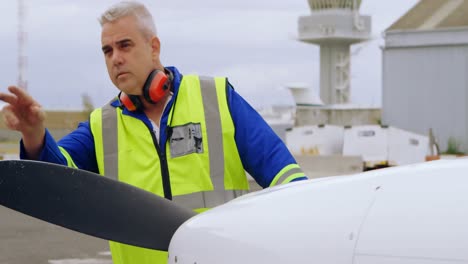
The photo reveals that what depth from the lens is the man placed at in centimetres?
328

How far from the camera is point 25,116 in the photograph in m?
3.07

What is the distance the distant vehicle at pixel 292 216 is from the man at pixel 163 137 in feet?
0.82

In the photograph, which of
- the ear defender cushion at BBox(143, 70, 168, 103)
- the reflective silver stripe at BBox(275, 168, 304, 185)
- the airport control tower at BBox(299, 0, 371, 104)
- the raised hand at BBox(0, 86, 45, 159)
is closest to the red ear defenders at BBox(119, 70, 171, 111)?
the ear defender cushion at BBox(143, 70, 168, 103)

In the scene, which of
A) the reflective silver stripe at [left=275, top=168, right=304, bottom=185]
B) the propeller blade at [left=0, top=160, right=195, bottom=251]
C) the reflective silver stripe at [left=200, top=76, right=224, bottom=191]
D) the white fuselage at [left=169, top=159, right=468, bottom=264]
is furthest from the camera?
the reflective silver stripe at [left=200, top=76, right=224, bottom=191]

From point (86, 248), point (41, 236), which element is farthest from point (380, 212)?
point (41, 236)

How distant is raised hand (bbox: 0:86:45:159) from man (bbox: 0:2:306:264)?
1 cm

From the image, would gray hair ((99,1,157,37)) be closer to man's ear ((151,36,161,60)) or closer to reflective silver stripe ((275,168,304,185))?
man's ear ((151,36,161,60))

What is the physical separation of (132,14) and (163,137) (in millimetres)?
440

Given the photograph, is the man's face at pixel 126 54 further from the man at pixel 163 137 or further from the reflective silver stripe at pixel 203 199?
the reflective silver stripe at pixel 203 199

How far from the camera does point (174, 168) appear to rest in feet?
10.9

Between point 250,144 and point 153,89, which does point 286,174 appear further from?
point 153,89

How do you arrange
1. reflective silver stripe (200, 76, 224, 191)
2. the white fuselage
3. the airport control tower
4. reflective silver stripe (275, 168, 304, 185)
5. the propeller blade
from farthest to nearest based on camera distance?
the airport control tower, reflective silver stripe (200, 76, 224, 191), reflective silver stripe (275, 168, 304, 185), the propeller blade, the white fuselage

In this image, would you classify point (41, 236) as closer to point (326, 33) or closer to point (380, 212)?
point (380, 212)

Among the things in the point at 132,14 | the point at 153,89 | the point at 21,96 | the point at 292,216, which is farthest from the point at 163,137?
the point at 292,216
